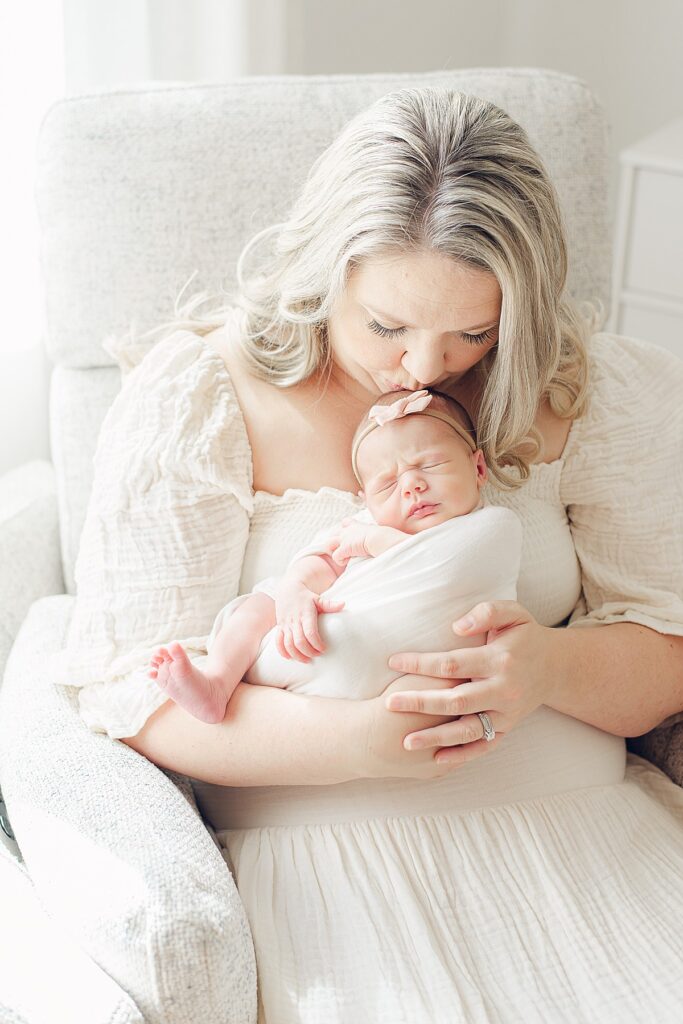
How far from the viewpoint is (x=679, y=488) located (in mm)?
1412

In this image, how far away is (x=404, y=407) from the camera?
1.23 m

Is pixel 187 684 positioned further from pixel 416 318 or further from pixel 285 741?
pixel 416 318

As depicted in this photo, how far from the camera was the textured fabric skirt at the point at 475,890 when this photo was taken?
1100mm

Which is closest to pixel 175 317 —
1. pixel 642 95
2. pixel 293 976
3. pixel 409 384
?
pixel 409 384

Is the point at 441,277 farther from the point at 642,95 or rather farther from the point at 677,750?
the point at 642,95

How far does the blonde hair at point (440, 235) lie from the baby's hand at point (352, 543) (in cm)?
19

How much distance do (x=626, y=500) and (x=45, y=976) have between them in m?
0.83

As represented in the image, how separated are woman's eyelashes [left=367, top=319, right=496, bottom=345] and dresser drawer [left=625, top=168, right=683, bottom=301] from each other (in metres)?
1.11

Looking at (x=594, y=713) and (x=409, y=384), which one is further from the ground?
(x=409, y=384)

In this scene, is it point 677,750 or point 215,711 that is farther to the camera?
point 677,750

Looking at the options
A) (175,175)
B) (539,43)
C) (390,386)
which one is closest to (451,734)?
(390,386)

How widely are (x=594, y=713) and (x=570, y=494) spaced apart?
0.88 feet

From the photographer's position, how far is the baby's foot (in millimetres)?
1155

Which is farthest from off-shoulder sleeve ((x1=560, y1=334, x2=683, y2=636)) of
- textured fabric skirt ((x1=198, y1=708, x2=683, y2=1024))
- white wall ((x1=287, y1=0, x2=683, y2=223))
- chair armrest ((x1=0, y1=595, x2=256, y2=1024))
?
white wall ((x1=287, y1=0, x2=683, y2=223))
